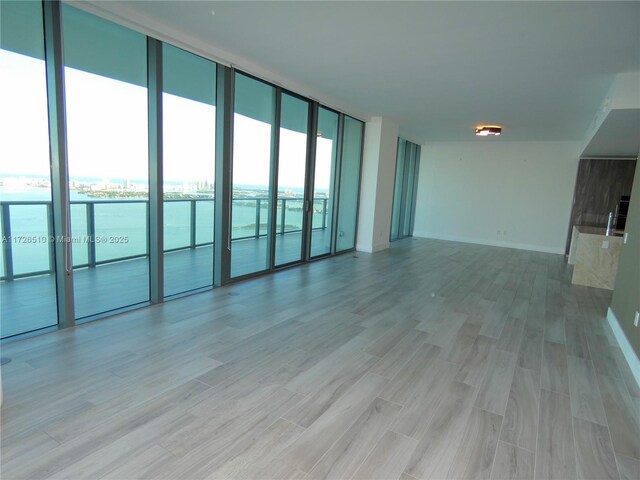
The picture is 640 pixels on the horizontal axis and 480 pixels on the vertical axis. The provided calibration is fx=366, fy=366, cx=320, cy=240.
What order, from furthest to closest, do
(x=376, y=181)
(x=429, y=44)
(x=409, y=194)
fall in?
1. (x=409, y=194)
2. (x=376, y=181)
3. (x=429, y=44)

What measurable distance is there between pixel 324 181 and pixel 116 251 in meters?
3.56

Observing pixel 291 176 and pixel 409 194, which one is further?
pixel 409 194

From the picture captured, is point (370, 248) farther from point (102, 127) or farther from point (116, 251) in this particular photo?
point (102, 127)

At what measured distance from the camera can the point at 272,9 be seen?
299 cm

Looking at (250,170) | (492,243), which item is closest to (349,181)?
(250,170)

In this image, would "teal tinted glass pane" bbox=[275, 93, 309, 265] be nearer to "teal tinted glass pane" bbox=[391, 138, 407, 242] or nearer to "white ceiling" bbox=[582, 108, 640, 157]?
"white ceiling" bbox=[582, 108, 640, 157]

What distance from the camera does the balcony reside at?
3.12 m

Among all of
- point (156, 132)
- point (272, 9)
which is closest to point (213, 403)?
point (156, 132)

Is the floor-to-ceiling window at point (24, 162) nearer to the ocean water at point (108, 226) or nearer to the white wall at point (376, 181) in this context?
the ocean water at point (108, 226)

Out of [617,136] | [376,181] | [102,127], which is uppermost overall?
[617,136]

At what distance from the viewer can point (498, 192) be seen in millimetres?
9641

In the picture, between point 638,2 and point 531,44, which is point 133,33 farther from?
point 638,2

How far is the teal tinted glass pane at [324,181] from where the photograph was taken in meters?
6.37

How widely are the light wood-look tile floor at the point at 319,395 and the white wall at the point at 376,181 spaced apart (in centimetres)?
359
